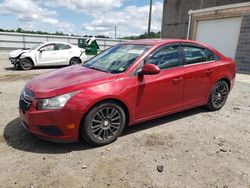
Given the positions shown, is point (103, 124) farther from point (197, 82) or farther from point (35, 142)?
point (197, 82)

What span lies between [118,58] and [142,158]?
1.76 m

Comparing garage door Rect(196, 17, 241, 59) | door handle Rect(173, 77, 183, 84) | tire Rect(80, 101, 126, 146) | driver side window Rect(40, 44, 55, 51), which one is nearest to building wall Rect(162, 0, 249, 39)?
garage door Rect(196, 17, 241, 59)

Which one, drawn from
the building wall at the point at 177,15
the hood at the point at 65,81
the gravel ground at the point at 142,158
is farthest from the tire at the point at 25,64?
the building wall at the point at 177,15

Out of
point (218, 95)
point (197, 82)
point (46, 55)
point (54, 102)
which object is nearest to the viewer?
point (54, 102)

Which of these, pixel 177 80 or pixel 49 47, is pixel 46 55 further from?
pixel 177 80

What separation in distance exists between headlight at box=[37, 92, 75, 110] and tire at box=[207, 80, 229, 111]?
3.11 metres

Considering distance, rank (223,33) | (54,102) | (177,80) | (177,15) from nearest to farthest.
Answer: (54,102), (177,80), (223,33), (177,15)

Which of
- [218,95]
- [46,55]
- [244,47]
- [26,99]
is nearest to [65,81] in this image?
[26,99]

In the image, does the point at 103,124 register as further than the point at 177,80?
No

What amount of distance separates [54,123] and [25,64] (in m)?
8.71

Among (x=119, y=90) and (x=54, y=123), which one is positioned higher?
(x=119, y=90)

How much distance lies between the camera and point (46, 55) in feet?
36.1

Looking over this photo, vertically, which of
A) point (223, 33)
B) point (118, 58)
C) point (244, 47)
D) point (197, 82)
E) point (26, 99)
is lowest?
point (26, 99)

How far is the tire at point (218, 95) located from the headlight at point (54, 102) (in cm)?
311
